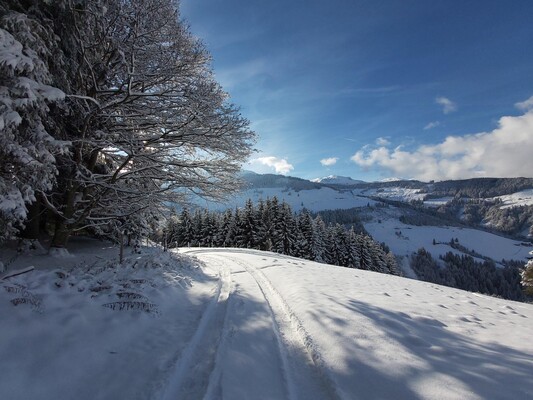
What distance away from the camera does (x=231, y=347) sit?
14.1 ft

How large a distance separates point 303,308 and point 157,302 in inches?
124

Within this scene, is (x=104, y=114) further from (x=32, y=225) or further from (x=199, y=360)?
(x=199, y=360)

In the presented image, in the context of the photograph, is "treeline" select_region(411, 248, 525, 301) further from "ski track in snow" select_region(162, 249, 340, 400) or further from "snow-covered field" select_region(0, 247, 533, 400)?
"ski track in snow" select_region(162, 249, 340, 400)

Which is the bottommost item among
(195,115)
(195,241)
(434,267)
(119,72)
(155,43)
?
(434,267)

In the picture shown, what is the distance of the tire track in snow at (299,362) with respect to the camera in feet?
11.0

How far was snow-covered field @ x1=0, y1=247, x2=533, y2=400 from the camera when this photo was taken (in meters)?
3.24

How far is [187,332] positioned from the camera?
4.80 meters

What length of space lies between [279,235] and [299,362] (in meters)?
36.0

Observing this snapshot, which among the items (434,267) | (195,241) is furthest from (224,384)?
(434,267)

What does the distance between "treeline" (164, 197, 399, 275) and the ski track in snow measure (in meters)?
33.1

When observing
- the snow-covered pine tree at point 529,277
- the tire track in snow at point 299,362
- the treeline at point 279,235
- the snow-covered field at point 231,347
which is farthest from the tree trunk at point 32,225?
the snow-covered pine tree at point 529,277

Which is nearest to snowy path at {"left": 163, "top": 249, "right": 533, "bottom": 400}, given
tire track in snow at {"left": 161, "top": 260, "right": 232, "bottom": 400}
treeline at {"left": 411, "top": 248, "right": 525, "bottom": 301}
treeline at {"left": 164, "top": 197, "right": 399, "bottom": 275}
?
tire track in snow at {"left": 161, "top": 260, "right": 232, "bottom": 400}

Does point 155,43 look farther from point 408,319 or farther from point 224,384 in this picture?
point 408,319

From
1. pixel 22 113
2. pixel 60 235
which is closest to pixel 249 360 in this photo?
pixel 22 113
